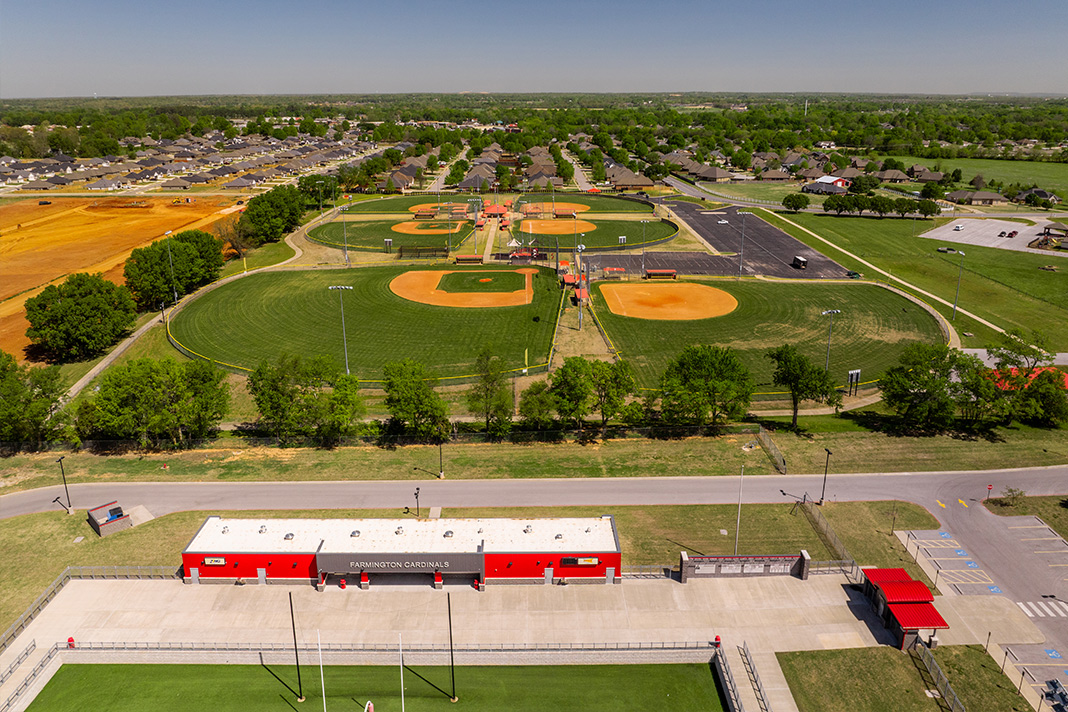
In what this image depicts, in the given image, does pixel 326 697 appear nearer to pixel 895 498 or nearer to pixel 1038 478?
pixel 895 498

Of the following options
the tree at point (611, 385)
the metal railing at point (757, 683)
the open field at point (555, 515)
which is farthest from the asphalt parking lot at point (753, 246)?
the metal railing at point (757, 683)

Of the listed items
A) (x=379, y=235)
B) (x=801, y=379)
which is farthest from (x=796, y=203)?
(x=801, y=379)

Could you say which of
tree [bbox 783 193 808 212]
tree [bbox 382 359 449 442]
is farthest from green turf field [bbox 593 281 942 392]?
tree [bbox 783 193 808 212]

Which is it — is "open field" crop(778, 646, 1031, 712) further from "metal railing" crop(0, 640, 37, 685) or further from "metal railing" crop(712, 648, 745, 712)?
"metal railing" crop(0, 640, 37, 685)

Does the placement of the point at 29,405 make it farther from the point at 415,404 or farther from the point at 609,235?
the point at 609,235

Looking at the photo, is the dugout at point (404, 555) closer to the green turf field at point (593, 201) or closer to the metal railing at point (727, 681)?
the metal railing at point (727, 681)

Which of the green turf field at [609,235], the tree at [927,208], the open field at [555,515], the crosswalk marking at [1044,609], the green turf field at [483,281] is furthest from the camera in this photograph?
the tree at [927,208]

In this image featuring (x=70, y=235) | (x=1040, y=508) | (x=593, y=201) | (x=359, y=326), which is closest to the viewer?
(x=1040, y=508)
